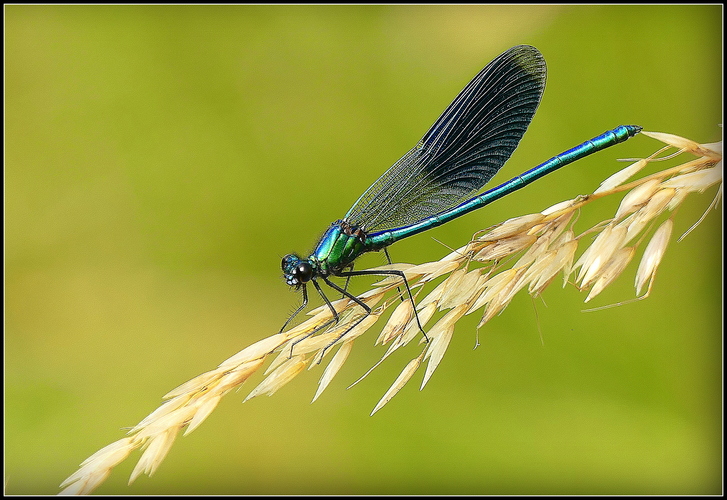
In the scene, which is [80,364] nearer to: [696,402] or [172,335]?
[172,335]

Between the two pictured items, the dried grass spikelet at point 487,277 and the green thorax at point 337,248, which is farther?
the green thorax at point 337,248

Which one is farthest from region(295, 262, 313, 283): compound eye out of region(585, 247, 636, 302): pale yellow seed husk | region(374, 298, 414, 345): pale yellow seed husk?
region(585, 247, 636, 302): pale yellow seed husk

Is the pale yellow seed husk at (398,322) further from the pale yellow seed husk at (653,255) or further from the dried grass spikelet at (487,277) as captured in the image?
the pale yellow seed husk at (653,255)

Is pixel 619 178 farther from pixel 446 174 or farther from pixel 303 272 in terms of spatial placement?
pixel 303 272

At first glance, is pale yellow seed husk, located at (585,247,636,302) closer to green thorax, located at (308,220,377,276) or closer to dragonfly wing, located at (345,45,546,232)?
dragonfly wing, located at (345,45,546,232)

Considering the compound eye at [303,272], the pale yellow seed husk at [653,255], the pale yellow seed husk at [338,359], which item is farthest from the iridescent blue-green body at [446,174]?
the pale yellow seed husk at [653,255]

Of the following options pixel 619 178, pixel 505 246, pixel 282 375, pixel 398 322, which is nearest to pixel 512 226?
pixel 505 246
